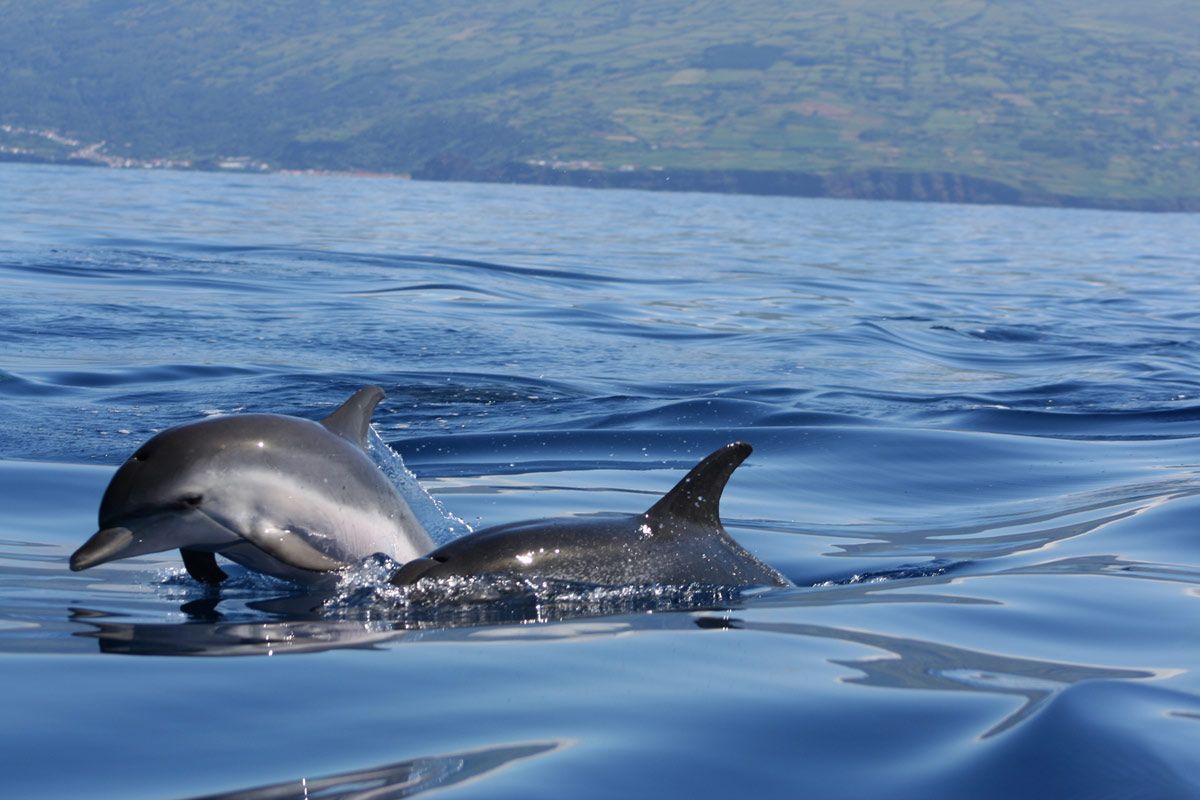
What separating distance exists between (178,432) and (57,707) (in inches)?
68.4

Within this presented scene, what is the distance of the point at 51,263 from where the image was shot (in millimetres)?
21359

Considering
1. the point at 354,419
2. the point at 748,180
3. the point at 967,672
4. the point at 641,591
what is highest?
the point at 748,180

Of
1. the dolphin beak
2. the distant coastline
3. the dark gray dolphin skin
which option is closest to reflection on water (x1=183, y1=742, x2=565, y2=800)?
the dark gray dolphin skin

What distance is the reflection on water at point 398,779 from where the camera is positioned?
3.21 meters

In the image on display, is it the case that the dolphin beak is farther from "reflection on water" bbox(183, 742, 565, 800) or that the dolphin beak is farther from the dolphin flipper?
"reflection on water" bbox(183, 742, 565, 800)

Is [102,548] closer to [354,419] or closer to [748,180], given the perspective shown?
[354,419]

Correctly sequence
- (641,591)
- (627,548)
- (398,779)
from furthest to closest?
(627,548)
(641,591)
(398,779)

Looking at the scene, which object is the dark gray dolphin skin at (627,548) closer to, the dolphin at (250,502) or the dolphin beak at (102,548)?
the dolphin at (250,502)

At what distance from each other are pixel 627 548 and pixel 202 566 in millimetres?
1538

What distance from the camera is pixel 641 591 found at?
541 cm

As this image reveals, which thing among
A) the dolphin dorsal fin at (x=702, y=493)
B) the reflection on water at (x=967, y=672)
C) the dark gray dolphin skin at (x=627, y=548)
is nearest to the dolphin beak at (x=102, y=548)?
the dark gray dolphin skin at (x=627, y=548)

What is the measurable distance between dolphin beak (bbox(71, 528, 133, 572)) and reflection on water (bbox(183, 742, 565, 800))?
7.19 feet

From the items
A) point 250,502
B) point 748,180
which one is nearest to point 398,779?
point 250,502

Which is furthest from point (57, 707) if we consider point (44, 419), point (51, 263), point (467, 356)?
point (51, 263)
